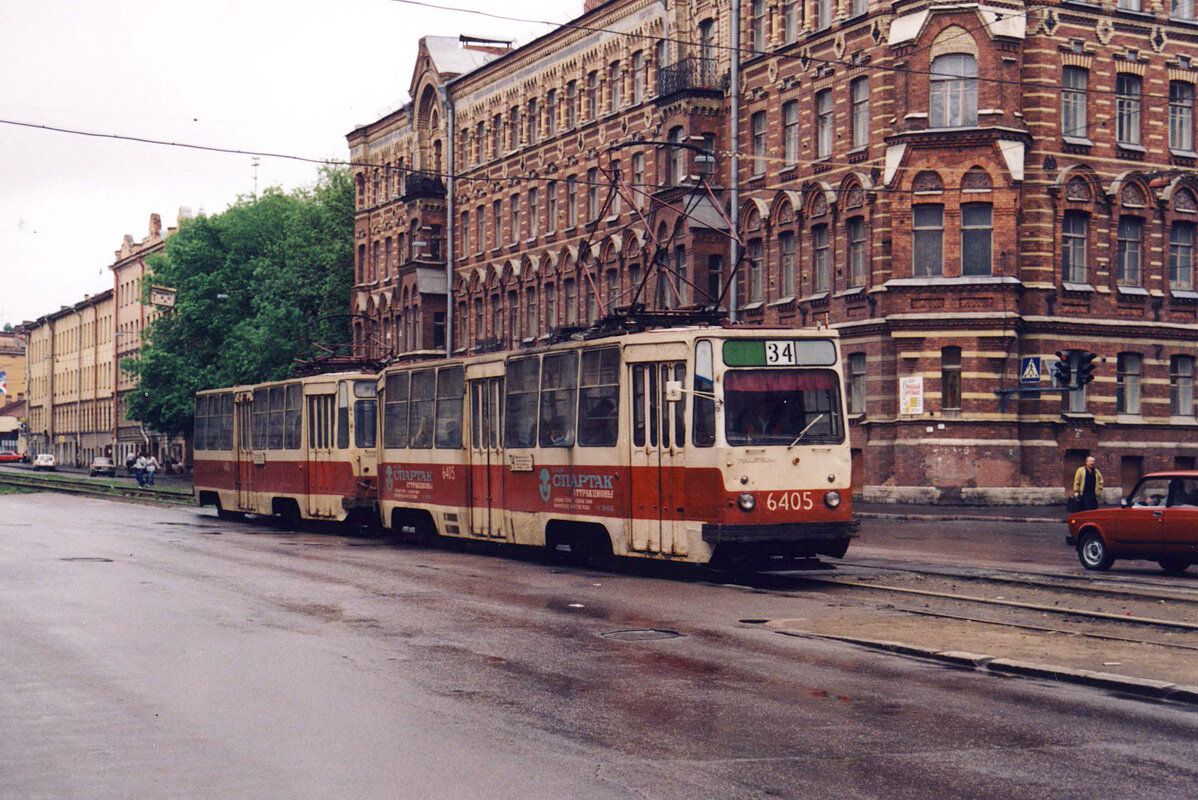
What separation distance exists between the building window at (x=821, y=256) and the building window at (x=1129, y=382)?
868cm

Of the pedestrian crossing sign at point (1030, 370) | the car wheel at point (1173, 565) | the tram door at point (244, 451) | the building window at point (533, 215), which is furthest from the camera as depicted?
the building window at point (533, 215)

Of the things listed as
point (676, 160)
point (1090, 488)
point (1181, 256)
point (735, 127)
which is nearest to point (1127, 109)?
point (1181, 256)

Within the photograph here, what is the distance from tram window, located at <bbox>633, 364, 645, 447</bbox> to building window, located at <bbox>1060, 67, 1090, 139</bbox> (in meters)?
26.2

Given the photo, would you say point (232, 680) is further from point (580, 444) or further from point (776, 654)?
point (580, 444)

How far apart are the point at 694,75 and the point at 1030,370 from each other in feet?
51.2

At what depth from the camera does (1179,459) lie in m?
43.5

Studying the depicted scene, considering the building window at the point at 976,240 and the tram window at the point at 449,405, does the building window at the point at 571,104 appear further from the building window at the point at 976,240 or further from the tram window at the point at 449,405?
the tram window at the point at 449,405

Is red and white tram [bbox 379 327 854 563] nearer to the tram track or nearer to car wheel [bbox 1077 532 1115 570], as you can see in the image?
car wheel [bbox 1077 532 1115 570]

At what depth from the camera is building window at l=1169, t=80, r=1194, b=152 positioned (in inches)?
1719

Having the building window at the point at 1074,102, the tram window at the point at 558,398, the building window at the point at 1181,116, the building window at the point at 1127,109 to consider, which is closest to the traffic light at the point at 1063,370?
the building window at the point at 1074,102

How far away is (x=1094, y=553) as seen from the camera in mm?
Answer: 21219

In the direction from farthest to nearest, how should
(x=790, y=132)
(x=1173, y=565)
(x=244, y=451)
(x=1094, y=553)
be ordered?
(x=790, y=132)
(x=244, y=451)
(x=1094, y=553)
(x=1173, y=565)

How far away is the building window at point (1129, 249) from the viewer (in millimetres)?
42938

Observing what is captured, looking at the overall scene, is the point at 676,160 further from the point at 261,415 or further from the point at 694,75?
the point at 261,415
